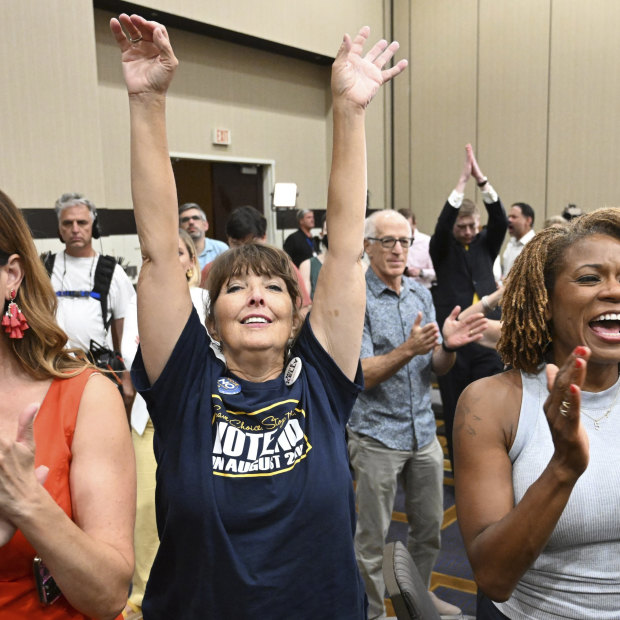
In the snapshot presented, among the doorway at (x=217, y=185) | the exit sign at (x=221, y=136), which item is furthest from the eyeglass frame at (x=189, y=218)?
the exit sign at (x=221, y=136)

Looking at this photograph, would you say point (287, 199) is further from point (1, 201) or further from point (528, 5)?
point (1, 201)

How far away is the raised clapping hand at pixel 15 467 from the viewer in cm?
92

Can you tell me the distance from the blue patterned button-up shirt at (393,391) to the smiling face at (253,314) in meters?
1.10

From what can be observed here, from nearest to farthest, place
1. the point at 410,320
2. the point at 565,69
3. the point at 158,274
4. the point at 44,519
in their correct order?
the point at 44,519 → the point at 158,274 → the point at 410,320 → the point at 565,69

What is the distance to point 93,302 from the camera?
3332mm

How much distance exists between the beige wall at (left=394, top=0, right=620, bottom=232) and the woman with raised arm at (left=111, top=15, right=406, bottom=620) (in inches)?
300

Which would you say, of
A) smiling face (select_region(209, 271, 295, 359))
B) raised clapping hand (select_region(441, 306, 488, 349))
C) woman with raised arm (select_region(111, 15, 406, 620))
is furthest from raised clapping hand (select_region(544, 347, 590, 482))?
raised clapping hand (select_region(441, 306, 488, 349))

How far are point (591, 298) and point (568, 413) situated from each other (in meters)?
0.39

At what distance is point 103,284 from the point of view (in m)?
3.37

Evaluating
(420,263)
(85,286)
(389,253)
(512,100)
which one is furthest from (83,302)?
(512,100)

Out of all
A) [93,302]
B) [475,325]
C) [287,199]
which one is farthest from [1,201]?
[287,199]

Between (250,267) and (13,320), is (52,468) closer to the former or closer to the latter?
(13,320)

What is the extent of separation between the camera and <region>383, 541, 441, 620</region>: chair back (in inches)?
45.7

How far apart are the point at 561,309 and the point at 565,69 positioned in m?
8.01
